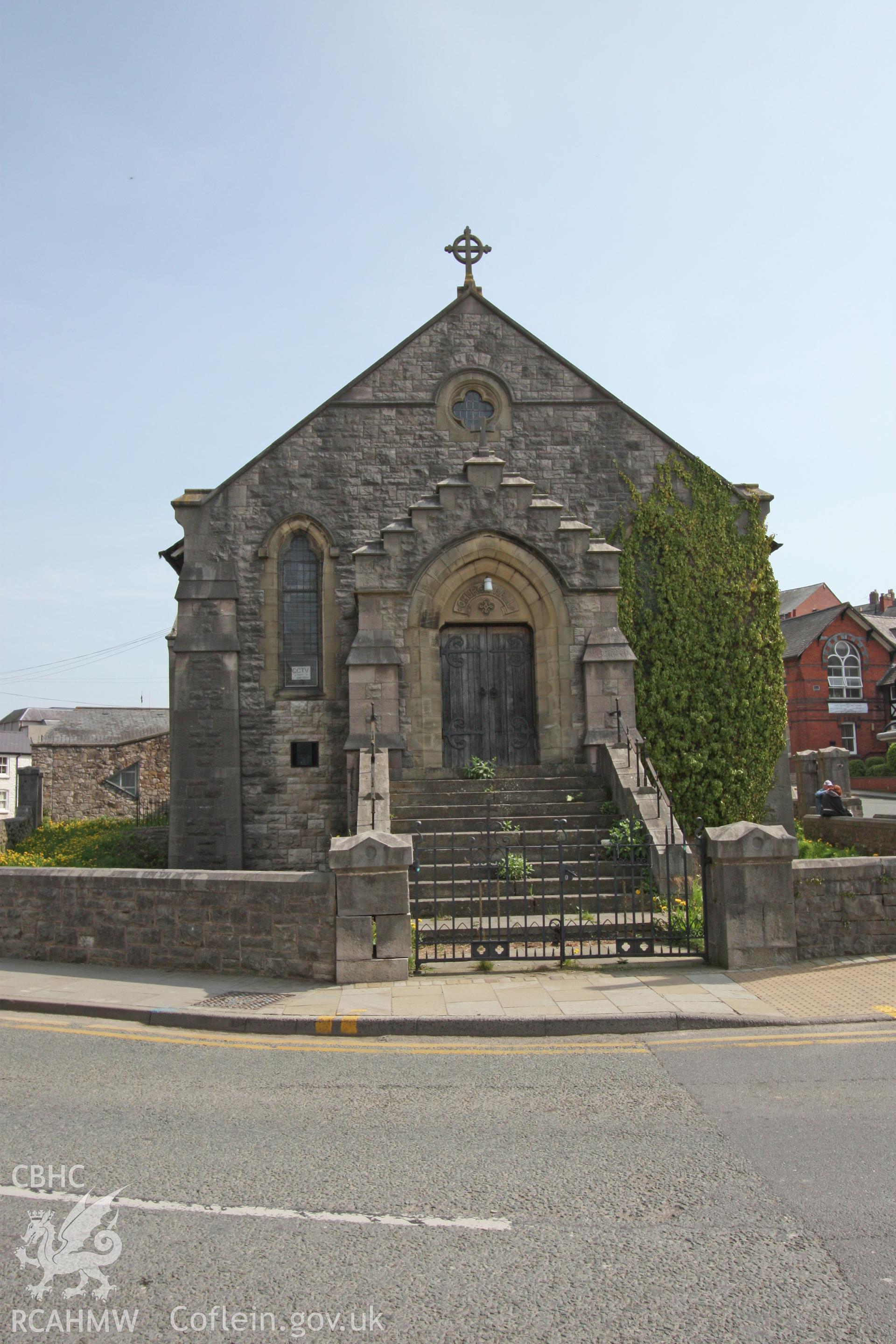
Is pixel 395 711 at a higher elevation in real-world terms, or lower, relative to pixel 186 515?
lower

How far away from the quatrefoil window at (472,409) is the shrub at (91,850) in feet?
33.9

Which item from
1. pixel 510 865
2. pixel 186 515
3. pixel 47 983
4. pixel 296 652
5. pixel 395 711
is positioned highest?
pixel 186 515

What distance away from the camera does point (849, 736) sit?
46250 millimetres

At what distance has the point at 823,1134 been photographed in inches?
203

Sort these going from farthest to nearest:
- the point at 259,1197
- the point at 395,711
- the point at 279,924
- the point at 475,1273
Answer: the point at 395,711
the point at 279,924
the point at 259,1197
the point at 475,1273

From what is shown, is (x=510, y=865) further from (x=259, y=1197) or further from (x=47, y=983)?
(x=259, y=1197)

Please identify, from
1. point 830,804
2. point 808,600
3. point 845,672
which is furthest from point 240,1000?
point 808,600

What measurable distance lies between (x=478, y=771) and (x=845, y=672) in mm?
36849

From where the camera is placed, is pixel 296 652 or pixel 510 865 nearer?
pixel 510 865

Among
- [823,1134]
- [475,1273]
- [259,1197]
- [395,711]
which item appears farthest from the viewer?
[395,711]

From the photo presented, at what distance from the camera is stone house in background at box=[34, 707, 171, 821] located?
29578mm

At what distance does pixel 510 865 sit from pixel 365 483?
834 cm

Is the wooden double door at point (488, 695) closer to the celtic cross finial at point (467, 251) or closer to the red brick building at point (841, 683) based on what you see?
the celtic cross finial at point (467, 251)

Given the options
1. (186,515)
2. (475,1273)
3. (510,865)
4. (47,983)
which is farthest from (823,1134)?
(186,515)
